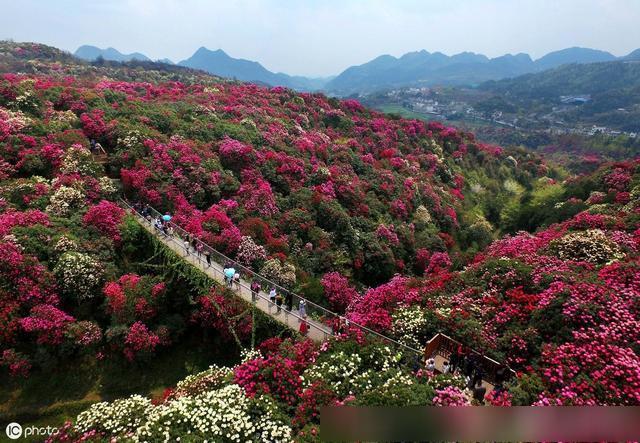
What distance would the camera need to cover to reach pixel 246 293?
19656 millimetres

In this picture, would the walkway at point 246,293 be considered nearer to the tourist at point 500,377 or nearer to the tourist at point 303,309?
the tourist at point 303,309

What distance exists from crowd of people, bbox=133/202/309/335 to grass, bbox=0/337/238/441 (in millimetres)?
3039

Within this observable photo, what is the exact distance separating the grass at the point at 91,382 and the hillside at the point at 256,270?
0.22 ft


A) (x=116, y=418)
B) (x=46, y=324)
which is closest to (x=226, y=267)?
(x=46, y=324)

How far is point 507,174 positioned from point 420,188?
80.6 ft

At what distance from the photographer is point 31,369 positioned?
55.5ft

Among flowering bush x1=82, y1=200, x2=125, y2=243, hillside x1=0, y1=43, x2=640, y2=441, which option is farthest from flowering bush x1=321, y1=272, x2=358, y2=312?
flowering bush x1=82, y1=200, x2=125, y2=243

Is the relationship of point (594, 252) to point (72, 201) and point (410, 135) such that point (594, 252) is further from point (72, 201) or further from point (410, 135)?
point (410, 135)

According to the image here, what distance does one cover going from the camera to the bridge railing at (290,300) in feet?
50.1

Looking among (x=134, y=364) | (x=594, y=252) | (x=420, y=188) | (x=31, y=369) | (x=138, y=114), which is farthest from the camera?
(x=420, y=188)

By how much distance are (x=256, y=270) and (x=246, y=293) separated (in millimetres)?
3995

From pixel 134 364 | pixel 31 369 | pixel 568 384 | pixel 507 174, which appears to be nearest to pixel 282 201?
pixel 134 364

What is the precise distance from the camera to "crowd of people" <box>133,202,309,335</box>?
18.5 m

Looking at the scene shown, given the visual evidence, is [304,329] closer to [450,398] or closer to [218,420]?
[218,420]
